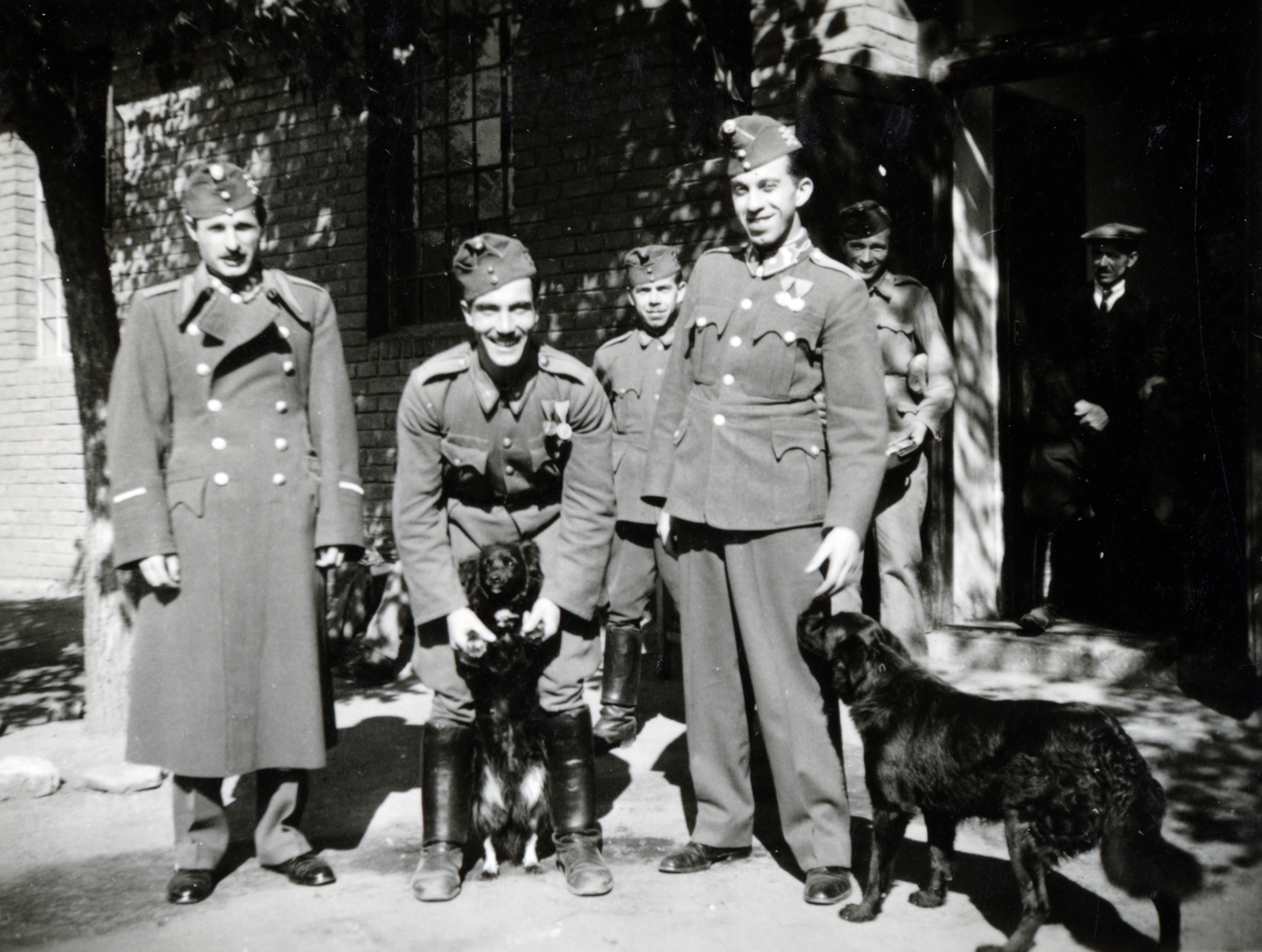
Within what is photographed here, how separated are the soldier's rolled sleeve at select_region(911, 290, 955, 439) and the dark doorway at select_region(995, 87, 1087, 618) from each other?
187cm

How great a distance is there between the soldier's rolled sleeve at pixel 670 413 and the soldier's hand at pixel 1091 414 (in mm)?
3729

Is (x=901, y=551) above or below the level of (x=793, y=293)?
below

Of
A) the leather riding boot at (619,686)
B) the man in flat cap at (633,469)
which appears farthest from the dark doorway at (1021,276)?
the leather riding boot at (619,686)

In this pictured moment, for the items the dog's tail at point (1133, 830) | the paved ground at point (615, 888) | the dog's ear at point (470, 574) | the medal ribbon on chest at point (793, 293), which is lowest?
the paved ground at point (615, 888)

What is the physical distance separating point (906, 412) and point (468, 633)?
109 inches

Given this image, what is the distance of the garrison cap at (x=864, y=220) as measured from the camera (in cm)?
596

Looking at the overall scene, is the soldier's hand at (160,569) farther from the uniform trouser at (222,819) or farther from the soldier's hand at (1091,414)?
the soldier's hand at (1091,414)

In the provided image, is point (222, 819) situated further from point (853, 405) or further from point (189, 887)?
point (853, 405)

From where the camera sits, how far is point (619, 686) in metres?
6.30

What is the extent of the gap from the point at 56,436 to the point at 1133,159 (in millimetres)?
10808

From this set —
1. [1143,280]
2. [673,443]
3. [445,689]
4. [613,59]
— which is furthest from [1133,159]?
[445,689]

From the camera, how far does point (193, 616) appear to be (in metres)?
4.23

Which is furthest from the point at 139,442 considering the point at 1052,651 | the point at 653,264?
the point at 1052,651

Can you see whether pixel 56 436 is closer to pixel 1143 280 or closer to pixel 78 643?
pixel 78 643
